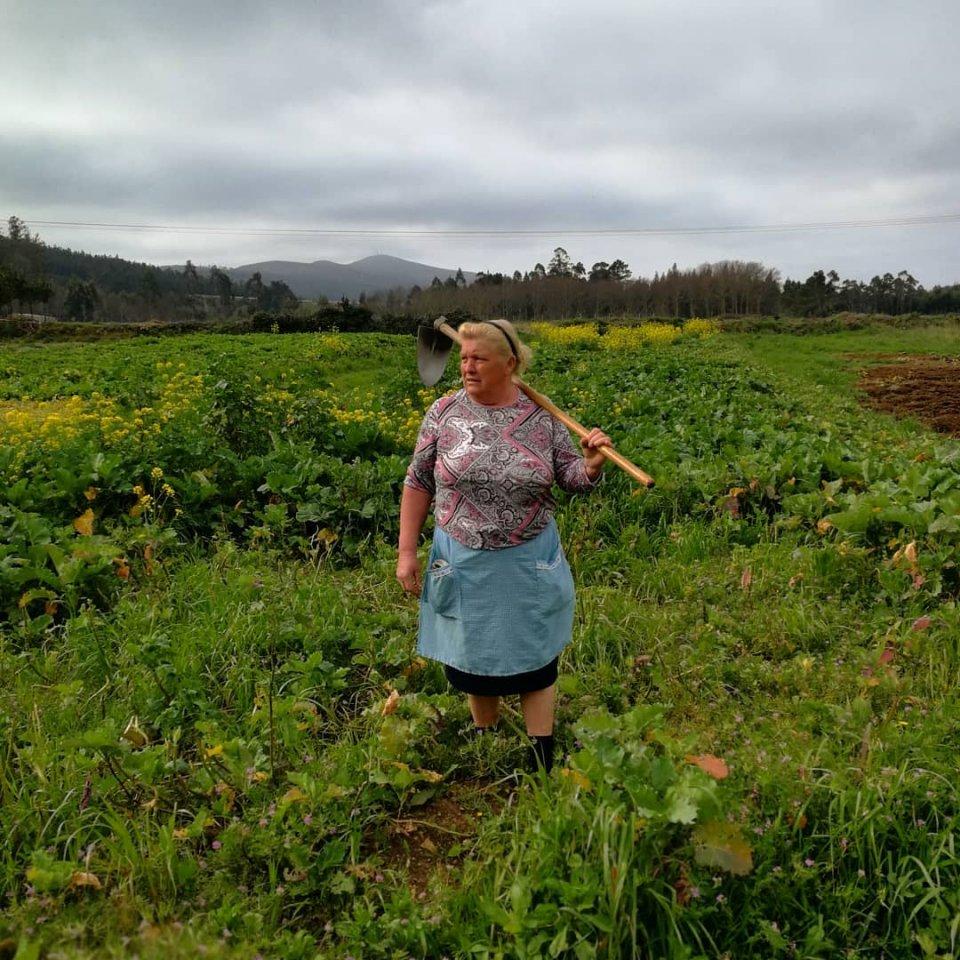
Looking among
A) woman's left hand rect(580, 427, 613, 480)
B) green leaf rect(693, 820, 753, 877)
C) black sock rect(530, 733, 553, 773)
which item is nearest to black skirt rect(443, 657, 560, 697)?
black sock rect(530, 733, 553, 773)

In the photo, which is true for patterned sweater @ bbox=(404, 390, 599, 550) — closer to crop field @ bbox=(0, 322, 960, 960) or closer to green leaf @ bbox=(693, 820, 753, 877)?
crop field @ bbox=(0, 322, 960, 960)

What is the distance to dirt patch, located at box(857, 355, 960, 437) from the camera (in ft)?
44.1

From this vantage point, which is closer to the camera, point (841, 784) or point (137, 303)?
point (841, 784)

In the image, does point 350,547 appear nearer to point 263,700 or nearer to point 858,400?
point 263,700

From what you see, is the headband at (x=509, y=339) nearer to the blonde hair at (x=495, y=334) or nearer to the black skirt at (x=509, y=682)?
the blonde hair at (x=495, y=334)

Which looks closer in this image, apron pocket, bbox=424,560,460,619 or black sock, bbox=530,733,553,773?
apron pocket, bbox=424,560,460,619

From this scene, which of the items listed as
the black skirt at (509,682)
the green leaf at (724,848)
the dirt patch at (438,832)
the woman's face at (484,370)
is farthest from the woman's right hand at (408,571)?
the green leaf at (724,848)

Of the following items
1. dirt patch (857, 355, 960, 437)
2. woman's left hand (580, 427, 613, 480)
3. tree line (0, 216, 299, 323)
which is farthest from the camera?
tree line (0, 216, 299, 323)

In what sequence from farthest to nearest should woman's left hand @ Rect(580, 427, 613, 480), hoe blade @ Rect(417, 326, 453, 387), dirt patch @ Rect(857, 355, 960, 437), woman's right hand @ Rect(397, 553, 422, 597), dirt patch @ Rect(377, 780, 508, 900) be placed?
1. dirt patch @ Rect(857, 355, 960, 437)
2. hoe blade @ Rect(417, 326, 453, 387)
3. woman's right hand @ Rect(397, 553, 422, 597)
4. woman's left hand @ Rect(580, 427, 613, 480)
5. dirt patch @ Rect(377, 780, 508, 900)

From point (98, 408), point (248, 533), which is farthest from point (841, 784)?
Result: point (98, 408)


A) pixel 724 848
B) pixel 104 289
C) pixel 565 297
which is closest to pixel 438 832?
pixel 724 848

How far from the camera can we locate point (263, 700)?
3.02 metres

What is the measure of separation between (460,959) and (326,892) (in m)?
0.49

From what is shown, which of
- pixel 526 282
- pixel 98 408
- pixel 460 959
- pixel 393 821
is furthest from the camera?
pixel 526 282
